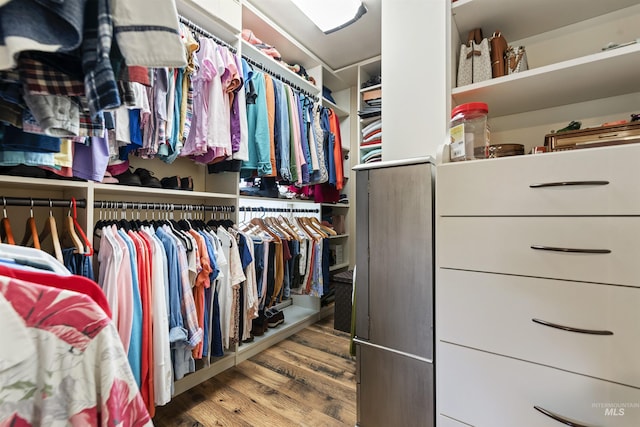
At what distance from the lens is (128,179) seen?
1.37 metres

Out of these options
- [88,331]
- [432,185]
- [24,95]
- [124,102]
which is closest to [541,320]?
[432,185]

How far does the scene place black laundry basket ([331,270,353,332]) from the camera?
2293mm

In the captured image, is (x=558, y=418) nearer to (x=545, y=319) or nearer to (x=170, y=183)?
(x=545, y=319)

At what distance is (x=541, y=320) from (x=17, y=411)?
47.3 inches

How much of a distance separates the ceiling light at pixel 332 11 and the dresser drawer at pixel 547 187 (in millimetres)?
1537

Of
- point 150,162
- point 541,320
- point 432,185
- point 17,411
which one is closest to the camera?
point 17,411

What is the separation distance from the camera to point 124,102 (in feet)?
1.77

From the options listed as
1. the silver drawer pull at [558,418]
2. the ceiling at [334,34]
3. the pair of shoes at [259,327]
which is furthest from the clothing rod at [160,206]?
the silver drawer pull at [558,418]

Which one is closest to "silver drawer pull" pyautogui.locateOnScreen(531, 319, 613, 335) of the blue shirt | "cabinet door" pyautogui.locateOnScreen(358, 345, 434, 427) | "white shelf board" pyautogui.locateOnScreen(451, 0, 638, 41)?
"cabinet door" pyautogui.locateOnScreen(358, 345, 434, 427)

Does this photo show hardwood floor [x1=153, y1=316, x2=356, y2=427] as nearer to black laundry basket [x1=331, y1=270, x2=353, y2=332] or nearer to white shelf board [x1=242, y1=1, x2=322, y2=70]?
black laundry basket [x1=331, y1=270, x2=353, y2=332]

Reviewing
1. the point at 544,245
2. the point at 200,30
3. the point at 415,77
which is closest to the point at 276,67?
the point at 200,30

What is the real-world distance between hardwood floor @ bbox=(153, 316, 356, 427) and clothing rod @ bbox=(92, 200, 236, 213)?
107 cm

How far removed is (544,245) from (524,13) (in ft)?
3.39

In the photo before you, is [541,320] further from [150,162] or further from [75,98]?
[150,162]
